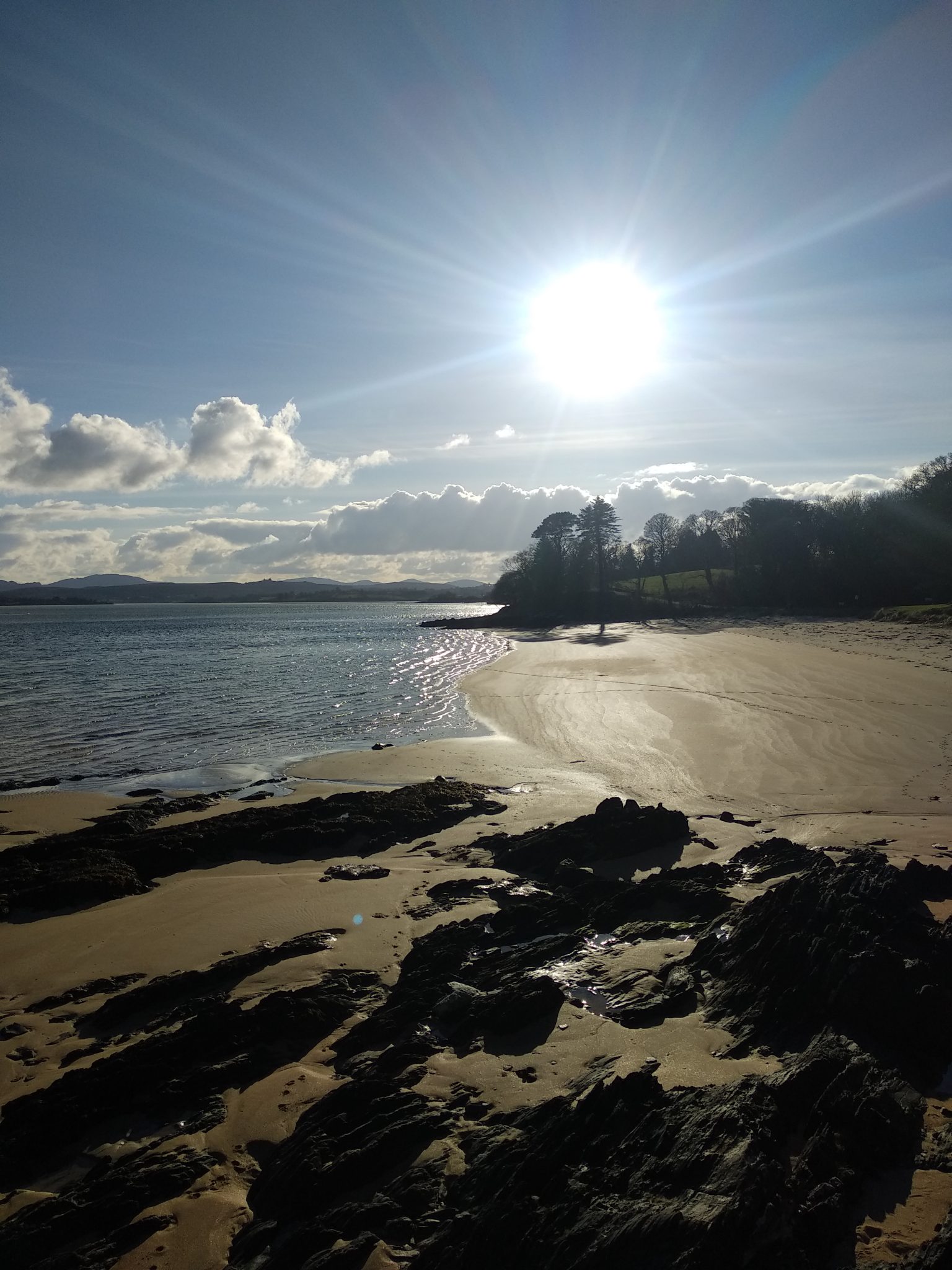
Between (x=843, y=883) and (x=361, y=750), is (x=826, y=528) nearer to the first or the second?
(x=361, y=750)

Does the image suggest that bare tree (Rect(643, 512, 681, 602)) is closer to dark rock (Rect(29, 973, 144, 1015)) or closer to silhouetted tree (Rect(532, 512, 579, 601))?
silhouetted tree (Rect(532, 512, 579, 601))

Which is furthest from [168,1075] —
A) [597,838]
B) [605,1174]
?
[597,838]

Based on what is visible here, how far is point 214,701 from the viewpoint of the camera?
32.3m

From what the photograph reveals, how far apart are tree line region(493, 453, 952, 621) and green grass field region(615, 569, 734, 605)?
→ 2.17 ft

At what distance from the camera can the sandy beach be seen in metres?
5.75

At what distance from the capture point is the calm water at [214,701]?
74.2 feet

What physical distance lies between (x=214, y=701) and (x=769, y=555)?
6499 centimetres

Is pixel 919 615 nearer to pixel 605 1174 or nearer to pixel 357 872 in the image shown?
pixel 357 872

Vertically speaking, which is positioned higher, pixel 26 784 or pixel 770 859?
pixel 770 859

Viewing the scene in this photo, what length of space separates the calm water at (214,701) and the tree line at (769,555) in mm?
27282

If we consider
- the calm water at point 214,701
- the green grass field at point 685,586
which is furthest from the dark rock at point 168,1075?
the green grass field at point 685,586

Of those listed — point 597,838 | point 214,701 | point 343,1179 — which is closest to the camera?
point 343,1179

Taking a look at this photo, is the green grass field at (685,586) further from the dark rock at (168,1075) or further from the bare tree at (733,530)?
the dark rock at (168,1075)

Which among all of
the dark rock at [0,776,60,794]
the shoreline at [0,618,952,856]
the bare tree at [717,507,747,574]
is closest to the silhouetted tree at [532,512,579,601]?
the bare tree at [717,507,747,574]
